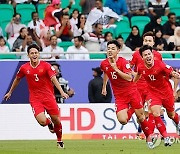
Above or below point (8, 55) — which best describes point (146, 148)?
below

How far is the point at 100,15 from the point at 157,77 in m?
8.25

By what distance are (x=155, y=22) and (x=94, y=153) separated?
10.7 metres

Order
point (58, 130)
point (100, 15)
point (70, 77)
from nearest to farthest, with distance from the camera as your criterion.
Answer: point (58, 130) < point (70, 77) < point (100, 15)

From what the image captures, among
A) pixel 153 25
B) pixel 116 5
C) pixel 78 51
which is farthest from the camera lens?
pixel 116 5

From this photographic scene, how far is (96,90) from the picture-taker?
2253 cm

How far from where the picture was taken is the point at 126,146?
18641 mm

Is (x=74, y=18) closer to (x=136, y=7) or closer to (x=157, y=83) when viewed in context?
(x=136, y=7)

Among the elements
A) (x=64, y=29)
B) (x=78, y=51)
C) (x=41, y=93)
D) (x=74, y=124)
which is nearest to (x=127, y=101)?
(x=41, y=93)

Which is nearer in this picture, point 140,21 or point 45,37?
point 45,37

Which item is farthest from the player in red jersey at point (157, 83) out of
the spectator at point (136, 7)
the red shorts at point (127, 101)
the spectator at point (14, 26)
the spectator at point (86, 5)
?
the spectator at point (136, 7)

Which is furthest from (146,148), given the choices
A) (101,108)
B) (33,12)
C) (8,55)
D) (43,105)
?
(33,12)

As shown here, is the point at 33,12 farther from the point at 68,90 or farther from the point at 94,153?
the point at 94,153

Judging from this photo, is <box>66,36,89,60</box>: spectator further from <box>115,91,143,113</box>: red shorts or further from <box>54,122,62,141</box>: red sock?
<box>54,122,62,141</box>: red sock

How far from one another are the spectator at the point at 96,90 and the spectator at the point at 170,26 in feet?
Answer: 13.8
